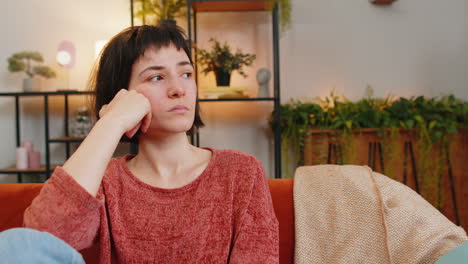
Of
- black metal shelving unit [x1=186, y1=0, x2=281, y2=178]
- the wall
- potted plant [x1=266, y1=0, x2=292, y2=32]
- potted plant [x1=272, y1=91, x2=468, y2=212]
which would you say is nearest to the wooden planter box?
potted plant [x1=272, y1=91, x2=468, y2=212]

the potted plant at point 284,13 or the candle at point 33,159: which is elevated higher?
the potted plant at point 284,13

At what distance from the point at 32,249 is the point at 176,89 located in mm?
474

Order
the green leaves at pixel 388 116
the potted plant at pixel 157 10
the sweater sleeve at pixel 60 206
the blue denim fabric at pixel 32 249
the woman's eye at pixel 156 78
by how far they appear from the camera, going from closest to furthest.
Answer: the blue denim fabric at pixel 32 249, the sweater sleeve at pixel 60 206, the woman's eye at pixel 156 78, the green leaves at pixel 388 116, the potted plant at pixel 157 10

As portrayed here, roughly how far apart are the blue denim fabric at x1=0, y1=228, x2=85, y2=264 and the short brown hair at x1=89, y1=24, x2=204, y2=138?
19.1 inches

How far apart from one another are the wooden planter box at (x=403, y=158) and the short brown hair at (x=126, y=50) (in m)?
1.91

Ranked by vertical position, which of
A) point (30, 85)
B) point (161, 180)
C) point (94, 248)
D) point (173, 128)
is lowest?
point (94, 248)

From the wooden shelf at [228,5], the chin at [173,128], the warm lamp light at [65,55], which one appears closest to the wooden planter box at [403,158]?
the wooden shelf at [228,5]

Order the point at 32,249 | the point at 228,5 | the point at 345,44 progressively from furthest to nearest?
the point at 345,44 → the point at 228,5 → the point at 32,249

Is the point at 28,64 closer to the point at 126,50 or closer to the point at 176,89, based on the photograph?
the point at 126,50

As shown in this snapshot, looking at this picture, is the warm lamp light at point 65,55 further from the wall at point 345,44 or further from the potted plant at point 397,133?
the potted plant at point 397,133

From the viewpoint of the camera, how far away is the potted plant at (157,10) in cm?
316

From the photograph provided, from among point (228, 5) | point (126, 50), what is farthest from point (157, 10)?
point (126, 50)

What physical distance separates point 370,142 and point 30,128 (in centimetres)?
245

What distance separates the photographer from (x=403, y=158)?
9.47 ft
